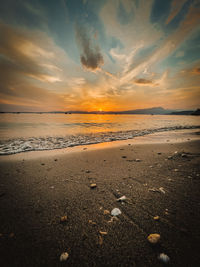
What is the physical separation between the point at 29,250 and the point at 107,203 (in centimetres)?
142

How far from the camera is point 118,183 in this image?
298 cm

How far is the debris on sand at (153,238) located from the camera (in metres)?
1.50

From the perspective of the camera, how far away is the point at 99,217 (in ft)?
6.43

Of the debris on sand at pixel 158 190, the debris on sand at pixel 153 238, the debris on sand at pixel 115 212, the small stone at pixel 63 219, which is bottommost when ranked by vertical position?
the debris on sand at pixel 158 190

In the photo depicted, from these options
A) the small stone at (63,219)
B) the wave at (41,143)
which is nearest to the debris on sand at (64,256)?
the small stone at (63,219)

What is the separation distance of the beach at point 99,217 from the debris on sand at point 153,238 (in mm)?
42

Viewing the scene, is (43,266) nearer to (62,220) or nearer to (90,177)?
(62,220)

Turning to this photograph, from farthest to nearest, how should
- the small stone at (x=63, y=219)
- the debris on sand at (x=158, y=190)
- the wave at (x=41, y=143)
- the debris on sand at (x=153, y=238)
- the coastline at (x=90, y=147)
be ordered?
1. the wave at (x=41, y=143)
2. the coastline at (x=90, y=147)
3. the debris on sand at (x=158, y=190)
4. the small stone at (x=63, y=219)
5. the debris on sand at (x=153, y=238)

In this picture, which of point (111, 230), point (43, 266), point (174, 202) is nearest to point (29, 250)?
point (43, 266)

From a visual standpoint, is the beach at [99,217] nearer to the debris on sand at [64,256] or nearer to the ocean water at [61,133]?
the debris on sand at [64,256]

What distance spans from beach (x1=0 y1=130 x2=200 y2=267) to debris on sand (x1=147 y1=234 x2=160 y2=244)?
0.04 metres

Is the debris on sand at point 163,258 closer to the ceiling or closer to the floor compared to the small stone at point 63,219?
closer to the ceiling

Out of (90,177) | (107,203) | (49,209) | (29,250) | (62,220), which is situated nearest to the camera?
(29,250)

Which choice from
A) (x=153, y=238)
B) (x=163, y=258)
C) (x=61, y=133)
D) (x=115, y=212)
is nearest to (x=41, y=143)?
(x=61, y=133)
